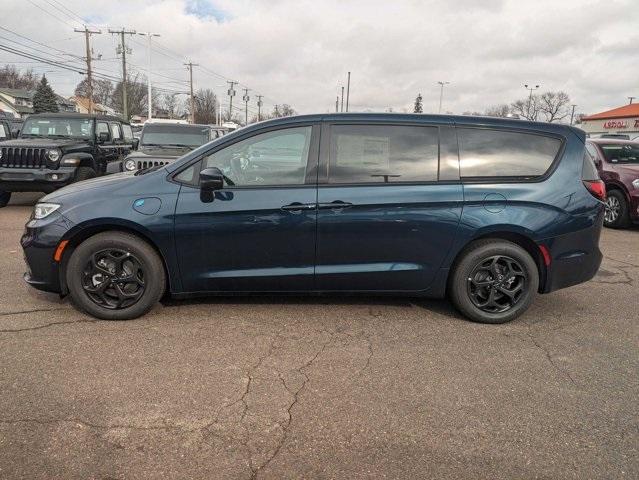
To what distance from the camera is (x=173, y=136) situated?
439 inches

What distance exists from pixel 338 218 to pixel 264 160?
0.77 meters

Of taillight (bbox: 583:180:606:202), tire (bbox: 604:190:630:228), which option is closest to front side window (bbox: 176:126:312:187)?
taillight (bbox: 583:180:606:202)

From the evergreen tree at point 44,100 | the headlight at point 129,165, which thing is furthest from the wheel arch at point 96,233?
the evergreen tree at point 44,100

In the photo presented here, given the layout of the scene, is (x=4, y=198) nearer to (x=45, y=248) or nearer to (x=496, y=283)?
(x=45, y=248)

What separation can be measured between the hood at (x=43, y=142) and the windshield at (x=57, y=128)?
35 cm

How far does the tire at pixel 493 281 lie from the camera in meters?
4.23

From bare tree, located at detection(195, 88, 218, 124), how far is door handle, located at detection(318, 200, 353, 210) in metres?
89.8

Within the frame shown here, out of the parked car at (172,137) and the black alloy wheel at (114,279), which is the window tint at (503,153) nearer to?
the black alloy wheel at (114,279)

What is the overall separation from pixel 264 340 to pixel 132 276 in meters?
1.21

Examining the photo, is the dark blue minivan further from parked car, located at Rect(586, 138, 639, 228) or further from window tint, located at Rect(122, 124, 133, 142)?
window tint, located at Rect(122, 124, 133, 142)

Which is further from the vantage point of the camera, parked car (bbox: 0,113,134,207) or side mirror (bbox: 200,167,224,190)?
parked car (bbox: 0,113,134,207)

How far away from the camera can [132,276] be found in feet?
13.5

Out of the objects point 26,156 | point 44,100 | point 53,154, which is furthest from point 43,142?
point 44,100

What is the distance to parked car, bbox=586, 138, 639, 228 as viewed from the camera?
910 centimetres
